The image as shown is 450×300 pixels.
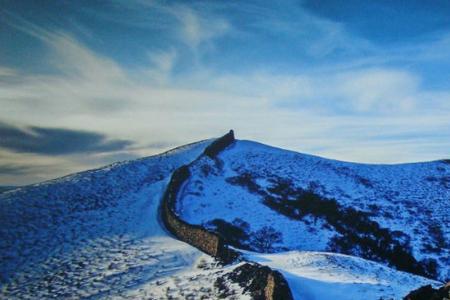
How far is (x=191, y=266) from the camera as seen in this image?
21203mm

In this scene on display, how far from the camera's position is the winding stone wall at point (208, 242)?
14.3 m

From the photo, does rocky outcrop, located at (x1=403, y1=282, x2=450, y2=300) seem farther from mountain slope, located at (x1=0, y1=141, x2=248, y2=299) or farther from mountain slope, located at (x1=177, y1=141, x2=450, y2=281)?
mountain slope, located at (x1=177, y1=141, x2=450, y2=281)

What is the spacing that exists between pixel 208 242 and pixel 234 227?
34.1 feet

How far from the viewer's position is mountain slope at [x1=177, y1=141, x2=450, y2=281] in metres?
32.5

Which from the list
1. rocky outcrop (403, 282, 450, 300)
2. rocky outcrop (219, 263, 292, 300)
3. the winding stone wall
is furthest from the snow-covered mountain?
rocky outcrop (403, 282, 450, 300)

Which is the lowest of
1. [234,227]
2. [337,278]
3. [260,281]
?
[234,227]

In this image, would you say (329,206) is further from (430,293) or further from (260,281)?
(430,293)

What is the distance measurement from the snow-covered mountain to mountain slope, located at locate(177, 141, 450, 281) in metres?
0.13

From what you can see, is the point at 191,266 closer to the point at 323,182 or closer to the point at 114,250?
the point at 114,250

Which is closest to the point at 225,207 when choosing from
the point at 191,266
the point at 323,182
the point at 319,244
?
the point at 319,244

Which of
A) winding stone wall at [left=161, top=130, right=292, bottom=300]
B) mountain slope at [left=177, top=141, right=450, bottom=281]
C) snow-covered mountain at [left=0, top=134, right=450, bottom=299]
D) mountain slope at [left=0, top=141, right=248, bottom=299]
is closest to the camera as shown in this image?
winding stone wall at [left=161, top=130, right=292, bottom=300]

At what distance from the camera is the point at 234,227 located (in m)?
33.5

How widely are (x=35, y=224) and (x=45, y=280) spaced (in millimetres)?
9941

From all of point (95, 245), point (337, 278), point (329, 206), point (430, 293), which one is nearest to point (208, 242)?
point (95, 245)
